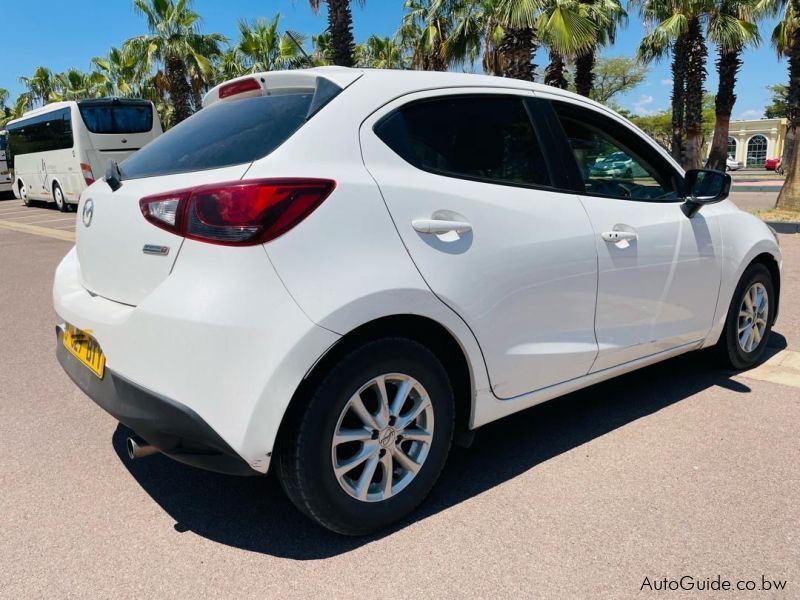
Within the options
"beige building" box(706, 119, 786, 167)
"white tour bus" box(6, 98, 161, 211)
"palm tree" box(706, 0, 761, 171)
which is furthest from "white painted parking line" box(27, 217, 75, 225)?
"beige building" box(706, 119, 786, 167)

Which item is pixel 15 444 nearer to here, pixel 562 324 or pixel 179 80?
pixel 562 324

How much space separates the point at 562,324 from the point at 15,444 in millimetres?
2654

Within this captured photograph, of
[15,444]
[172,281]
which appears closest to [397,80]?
[172,281]

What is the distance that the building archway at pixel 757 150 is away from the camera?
7075cm

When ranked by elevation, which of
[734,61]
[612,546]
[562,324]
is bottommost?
[612,546]

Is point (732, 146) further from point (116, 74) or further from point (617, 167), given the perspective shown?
point (617, 167)

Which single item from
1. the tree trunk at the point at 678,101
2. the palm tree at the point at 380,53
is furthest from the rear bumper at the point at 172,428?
the palm tree at the point at 380,53

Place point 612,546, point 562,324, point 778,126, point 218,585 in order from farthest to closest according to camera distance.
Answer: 1. point 778,126
2. point 562,324
3. point 612,546
4. point 218,585

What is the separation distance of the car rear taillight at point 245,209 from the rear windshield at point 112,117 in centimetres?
1757

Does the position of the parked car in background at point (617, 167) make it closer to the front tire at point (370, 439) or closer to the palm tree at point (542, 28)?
the front tire at point (370, 439)

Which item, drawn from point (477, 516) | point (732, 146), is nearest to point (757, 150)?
point (732, 146)

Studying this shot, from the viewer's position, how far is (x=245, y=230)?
6.70 ft

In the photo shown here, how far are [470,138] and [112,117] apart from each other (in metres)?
17.5

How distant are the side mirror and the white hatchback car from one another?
36 cm
